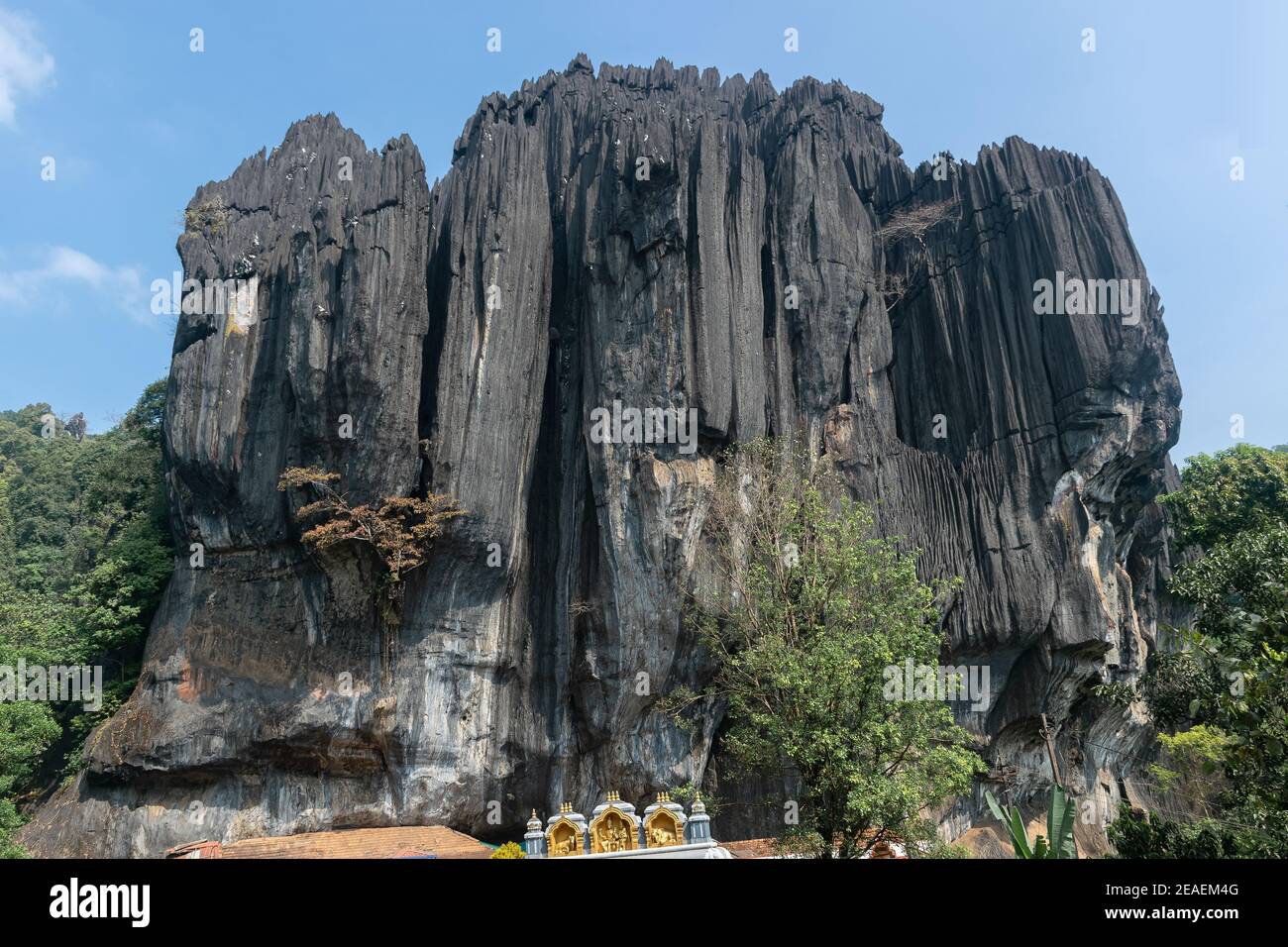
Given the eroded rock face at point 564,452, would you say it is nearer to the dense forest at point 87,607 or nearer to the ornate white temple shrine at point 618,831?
the dense forest at point 87,607

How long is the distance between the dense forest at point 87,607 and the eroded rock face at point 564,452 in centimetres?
152

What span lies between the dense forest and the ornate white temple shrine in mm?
8985

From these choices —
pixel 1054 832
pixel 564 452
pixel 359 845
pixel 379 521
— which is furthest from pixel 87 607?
pixel 1054 832

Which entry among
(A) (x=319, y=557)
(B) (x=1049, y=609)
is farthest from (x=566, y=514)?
(B) (x=1049, y=609)

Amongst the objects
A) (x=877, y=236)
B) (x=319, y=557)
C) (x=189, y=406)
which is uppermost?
(x=877, y=236)

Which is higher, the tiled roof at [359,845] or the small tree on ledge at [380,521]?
the small tree on ledge at [380,521]

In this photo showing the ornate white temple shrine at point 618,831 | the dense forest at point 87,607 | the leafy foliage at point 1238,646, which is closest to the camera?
the leafy foliage at point 1238,646

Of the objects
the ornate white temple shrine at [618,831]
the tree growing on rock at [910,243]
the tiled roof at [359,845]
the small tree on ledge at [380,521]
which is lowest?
the tiled roof at [359,845]

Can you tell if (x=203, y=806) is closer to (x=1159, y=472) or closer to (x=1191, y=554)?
(x=1159, y=472)

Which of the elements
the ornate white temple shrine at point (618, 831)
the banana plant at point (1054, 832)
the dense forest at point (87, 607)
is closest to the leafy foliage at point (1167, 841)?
the banana plant at point (1054, 832)

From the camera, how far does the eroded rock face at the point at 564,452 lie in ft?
65.8

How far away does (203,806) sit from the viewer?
65.0 ft

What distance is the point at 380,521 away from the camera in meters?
19.8

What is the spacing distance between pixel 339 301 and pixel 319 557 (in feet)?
18.6
